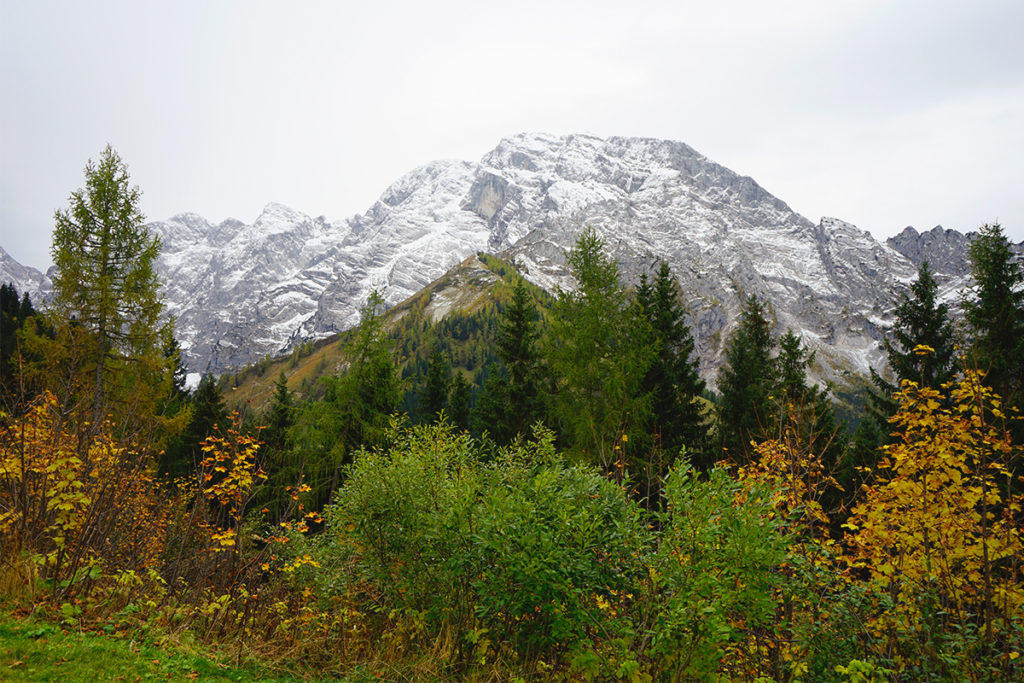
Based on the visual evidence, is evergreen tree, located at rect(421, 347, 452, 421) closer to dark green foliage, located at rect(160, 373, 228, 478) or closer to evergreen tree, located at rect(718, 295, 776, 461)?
dark green foliage, located at rect(160, 373, 228, 478)

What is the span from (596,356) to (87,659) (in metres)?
15.3

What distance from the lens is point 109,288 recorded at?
15617 millimetres

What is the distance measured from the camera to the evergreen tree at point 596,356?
17.6 metres

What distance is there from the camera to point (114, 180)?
52.4 feet

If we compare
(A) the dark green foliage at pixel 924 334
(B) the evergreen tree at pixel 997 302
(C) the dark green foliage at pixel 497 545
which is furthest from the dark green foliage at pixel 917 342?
(C) the dark green foliage at pixel 497 545

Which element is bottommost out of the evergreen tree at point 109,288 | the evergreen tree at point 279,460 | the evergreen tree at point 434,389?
the evergreen tree at point 279,460

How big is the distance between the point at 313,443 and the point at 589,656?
1829cm

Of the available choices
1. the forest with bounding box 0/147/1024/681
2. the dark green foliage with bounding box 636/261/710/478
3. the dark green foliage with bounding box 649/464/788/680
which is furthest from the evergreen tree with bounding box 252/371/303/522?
the dark green foliage with bounding box 649/464/788/680

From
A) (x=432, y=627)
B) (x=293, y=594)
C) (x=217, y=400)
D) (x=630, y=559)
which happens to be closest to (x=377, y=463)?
(x=432, y=627)

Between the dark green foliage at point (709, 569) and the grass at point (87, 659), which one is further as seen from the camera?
the grass at point (87, 659)

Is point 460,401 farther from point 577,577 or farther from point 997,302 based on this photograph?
point 577,577

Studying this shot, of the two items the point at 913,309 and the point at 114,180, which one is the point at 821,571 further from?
the point at 114,180

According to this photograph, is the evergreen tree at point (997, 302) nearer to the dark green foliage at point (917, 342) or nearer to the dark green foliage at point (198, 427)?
the dark green foliage at point (917, 342)

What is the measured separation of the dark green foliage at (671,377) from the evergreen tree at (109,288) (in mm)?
16591
